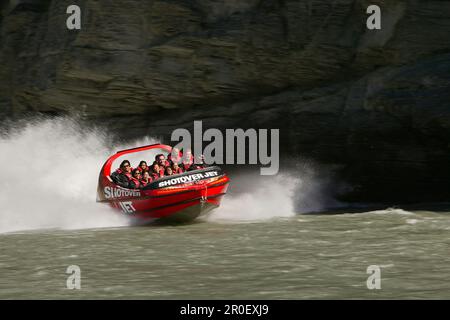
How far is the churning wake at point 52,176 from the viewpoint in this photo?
14.5 m

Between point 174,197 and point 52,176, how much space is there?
4.93 meters

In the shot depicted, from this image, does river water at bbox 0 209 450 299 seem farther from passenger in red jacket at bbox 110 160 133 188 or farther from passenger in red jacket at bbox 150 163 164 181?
passenger in red jacket at bbox 150 163 164 181

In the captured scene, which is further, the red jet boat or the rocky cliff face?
the rocky cliff face

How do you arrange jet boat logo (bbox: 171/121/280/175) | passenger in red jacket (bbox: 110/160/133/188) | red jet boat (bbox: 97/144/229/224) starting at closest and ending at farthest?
red jet boat (bbox: 97/144/229/224)
passenger in red jacket (bbox: 110/160/133/188)
jet boat logo (bbox: 171/121/280/175)

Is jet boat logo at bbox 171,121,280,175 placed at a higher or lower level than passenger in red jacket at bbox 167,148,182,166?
higher

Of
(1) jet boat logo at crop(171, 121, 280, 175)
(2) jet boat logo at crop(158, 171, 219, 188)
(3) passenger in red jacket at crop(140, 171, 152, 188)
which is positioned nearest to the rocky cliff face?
(1) jet boat logo at crop(171, 121, 280, 175)

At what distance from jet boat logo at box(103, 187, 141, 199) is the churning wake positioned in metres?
0.33

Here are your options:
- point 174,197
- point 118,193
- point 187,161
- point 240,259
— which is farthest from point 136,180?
point 240,259

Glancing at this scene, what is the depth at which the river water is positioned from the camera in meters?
7.48

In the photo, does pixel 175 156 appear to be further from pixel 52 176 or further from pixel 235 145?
pixel 52 176

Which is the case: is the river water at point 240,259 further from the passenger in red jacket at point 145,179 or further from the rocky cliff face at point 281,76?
the rocky cliff face at point 281,76

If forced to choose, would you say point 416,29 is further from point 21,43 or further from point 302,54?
point 21,43

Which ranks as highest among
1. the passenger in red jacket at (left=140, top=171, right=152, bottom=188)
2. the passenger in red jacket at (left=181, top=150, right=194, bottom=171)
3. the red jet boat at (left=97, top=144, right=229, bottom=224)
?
the passenger in red jacket at (left=181, top=150, right=194, bottom=171)

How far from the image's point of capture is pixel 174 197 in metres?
13.4
